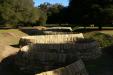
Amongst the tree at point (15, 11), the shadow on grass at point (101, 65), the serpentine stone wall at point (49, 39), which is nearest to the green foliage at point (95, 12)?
the tree at point (15, 11)

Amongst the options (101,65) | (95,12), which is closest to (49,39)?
(101,65)

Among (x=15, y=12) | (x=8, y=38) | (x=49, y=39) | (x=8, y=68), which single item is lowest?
(x=8, y=38)

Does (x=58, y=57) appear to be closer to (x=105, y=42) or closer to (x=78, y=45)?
(x=78, y=45)

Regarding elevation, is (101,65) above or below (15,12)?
below

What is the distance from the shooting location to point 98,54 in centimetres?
2655

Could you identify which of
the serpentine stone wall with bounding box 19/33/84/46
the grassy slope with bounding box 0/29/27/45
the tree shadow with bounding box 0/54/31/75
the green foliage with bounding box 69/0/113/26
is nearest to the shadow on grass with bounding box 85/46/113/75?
the serpentine stone wall with bounding box 19/33/84/46

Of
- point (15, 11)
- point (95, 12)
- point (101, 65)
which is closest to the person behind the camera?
point (101, 65)

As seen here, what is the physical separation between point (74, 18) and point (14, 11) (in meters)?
19.4

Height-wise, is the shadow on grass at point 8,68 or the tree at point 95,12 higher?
the tree at point 95,12

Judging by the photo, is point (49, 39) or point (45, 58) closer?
point (45, 58)

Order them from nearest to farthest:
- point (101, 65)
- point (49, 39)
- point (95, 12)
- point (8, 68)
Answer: point (8, 68), point (101, 65), point (49, 39), point (95, 12)

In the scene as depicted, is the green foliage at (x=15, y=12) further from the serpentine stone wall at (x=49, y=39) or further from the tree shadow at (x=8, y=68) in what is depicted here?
the tree shadow at (x=8, y=68)

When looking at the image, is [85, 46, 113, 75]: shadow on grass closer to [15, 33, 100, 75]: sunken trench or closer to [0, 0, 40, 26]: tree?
[15, 33, 100, 75]: sunken trench

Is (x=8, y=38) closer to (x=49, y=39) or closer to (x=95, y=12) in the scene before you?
(x=95, y=12)
